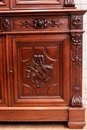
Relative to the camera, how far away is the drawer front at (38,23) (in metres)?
1.90

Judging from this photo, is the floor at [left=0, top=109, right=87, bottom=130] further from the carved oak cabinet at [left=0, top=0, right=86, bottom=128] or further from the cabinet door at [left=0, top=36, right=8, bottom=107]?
the cabinet door at [left=0, top=36, right=8, bottom=107]

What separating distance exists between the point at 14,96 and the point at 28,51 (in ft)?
1.21

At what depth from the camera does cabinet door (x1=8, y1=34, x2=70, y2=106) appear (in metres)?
1.93

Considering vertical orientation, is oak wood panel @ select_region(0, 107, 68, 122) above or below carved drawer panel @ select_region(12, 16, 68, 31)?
below

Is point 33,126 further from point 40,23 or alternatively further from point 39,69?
point 40,23

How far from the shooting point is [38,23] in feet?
6.21

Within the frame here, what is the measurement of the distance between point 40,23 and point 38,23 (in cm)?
2

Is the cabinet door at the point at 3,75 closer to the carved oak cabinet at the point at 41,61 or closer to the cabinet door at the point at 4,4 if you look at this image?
the carved oak cabinet at the point at 41,61

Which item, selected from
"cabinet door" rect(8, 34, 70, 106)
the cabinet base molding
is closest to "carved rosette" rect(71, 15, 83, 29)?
"cabinet door" rect(8, 34, 70, 106)

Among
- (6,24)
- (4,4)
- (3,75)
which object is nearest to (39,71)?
(3,75)

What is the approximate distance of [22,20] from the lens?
1.91 m

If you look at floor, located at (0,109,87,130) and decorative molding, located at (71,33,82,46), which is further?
floor, located at (0,109,87,130)

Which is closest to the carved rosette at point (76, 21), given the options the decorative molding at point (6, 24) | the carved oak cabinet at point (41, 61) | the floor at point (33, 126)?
the carved oak cabinet at point (41, 61)

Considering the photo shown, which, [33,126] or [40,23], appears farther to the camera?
[33,126]
